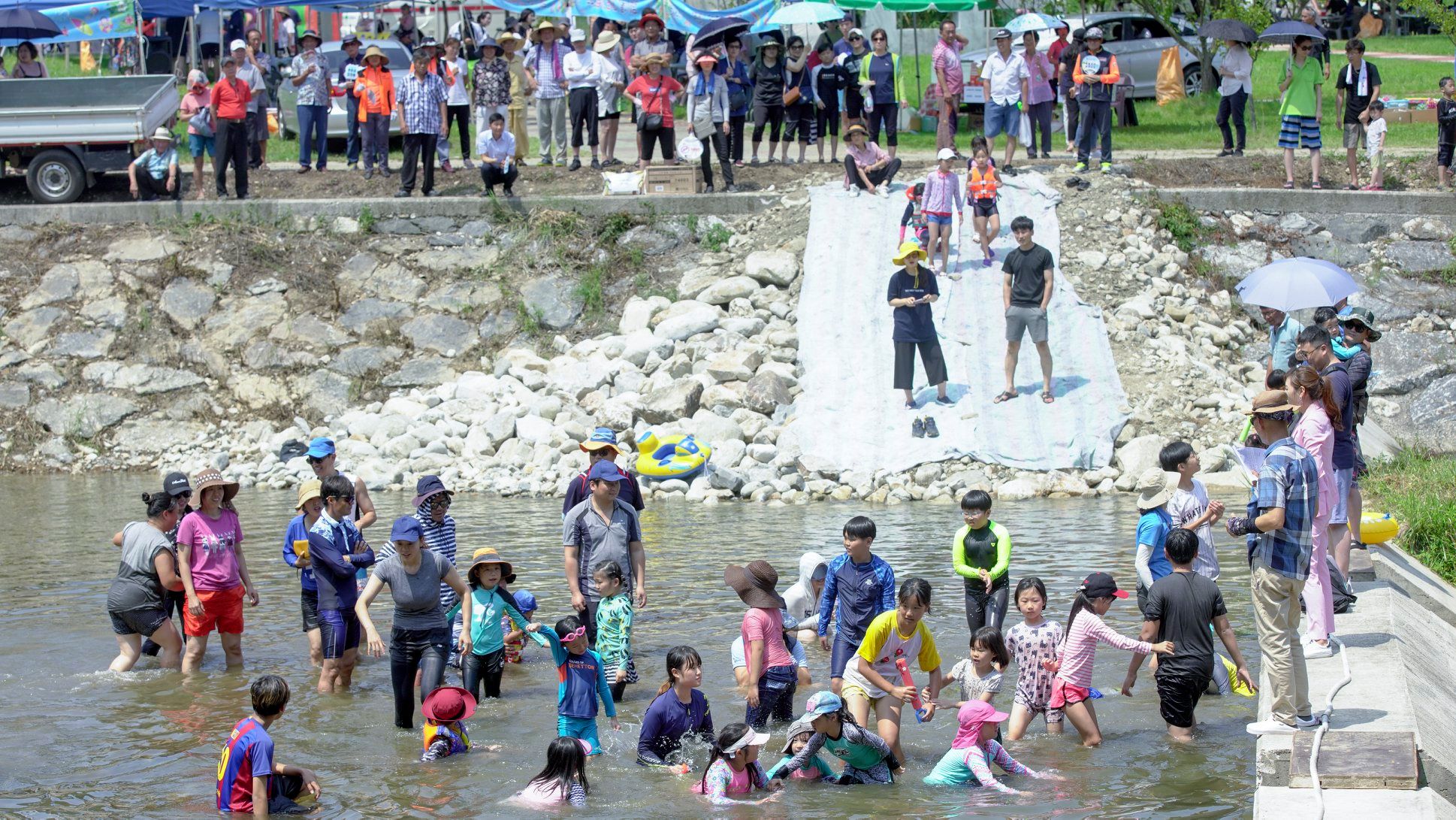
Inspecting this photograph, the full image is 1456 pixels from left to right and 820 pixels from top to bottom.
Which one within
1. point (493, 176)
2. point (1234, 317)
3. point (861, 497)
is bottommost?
point (861, 497)

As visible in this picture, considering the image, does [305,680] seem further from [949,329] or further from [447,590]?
[949,329]

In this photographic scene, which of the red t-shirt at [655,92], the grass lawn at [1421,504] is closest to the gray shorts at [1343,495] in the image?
the grass lawn at [1421,504]

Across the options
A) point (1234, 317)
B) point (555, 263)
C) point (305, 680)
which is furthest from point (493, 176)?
point (305, 680)

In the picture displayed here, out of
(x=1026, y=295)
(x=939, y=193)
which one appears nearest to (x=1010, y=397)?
(x=1026, y=295)

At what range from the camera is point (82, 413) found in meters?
19.1

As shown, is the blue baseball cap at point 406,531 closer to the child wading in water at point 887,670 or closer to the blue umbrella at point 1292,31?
the child wading in water at point 887,670

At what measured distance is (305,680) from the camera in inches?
387

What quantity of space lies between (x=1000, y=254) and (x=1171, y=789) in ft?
40.6

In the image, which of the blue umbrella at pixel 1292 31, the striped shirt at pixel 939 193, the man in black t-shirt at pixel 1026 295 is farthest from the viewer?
the blue umbrella at pixel 1292 31

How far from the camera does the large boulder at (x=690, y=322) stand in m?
18.7

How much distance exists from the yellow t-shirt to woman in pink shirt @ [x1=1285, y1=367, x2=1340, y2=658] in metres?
2.11

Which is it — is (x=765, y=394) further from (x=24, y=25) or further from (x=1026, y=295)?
(x=24, y=25)

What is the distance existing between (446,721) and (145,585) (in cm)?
279

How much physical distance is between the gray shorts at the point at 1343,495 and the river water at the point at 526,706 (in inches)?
41.1
